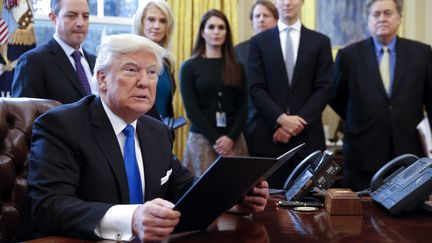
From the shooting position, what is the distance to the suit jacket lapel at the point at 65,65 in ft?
9.23

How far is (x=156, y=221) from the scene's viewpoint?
4.50ft

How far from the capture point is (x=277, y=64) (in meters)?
3.71

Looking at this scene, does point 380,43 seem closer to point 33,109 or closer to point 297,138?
point 297,138

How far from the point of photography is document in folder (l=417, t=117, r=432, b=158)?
3.55 meters

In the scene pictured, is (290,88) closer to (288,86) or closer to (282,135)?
(288,86)

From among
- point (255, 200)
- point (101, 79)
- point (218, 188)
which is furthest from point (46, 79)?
point (218, 188)

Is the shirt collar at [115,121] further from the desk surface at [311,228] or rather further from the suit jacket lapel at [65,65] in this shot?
the suit jacket lapel at [65,65]

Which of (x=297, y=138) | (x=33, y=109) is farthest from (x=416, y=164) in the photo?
(x=297, y=138)

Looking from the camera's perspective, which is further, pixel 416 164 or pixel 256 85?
pixel 256 85

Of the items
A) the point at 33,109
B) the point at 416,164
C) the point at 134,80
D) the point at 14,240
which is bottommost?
the point at 14,240

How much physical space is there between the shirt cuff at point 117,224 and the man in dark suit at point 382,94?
2516 mm

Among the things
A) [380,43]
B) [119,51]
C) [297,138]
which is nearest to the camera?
[119,51]

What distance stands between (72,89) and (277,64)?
1443 mm

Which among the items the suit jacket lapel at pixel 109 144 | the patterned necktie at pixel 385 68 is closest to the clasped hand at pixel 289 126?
the patterned necktie at pixel 385 68
